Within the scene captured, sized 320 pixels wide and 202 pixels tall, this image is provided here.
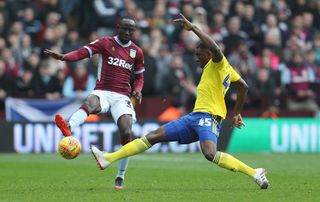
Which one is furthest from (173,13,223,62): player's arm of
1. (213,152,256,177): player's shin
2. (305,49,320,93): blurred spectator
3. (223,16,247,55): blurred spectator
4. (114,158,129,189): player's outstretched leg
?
(305,49,320,93): blurred spectator

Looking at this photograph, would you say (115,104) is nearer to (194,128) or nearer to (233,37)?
(194,128)

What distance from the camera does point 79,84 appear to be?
23500mm

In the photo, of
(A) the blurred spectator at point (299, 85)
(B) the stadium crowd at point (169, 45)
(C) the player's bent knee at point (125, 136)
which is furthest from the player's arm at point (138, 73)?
(A) the blurred spectator at point (299, 85)

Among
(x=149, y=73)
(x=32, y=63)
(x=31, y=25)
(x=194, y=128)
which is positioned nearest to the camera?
(x=194, y=128)

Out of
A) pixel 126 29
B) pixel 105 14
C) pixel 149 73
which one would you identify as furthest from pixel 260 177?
pixel 105 14

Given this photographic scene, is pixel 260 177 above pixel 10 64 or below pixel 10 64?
below

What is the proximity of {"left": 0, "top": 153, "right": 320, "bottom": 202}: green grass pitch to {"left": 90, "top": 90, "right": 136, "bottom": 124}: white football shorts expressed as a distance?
1.06m

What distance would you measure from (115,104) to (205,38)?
7.46 feet

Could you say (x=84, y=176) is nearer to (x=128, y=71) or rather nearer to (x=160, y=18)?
(x=128, y=71)

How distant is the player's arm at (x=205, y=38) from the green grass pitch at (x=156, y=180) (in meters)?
1.83

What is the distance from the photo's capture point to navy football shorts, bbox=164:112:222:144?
12.8 metres

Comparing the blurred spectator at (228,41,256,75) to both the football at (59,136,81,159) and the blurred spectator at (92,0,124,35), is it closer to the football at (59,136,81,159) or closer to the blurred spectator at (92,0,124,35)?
the blurred spectator at (92,0,124,35)

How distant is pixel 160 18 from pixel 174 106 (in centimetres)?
323

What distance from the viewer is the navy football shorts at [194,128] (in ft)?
41.9
